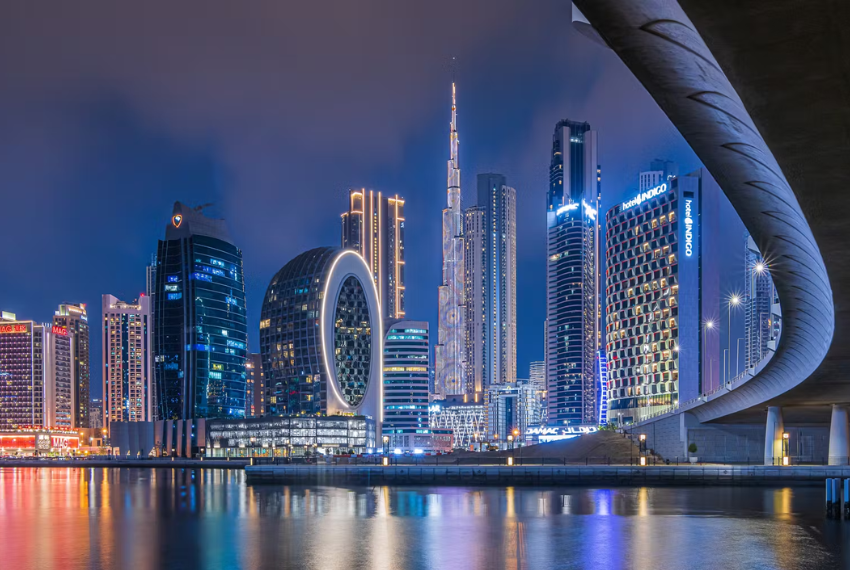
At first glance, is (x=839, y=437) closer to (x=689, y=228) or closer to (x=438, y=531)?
(x=438, y=531)

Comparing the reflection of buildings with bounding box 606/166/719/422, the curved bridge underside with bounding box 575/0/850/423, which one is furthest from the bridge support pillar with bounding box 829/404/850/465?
the reflection of buildings with bounding box 606/166/719/422

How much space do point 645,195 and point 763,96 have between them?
183445 millimetres

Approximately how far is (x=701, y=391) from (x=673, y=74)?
17301 centimetres

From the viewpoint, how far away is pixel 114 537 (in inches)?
1964

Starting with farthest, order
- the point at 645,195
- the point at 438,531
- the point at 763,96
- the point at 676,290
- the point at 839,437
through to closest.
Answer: the point at 645,195 → the point at 676,290 → the point at 839,437 → the point at 438,531 → the point at 763,96

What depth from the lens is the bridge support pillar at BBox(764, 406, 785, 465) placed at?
94625mm

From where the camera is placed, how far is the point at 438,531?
4928cm

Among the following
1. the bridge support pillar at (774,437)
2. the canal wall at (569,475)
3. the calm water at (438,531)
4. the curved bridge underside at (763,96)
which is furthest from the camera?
the bridge support pillar at (774,437)

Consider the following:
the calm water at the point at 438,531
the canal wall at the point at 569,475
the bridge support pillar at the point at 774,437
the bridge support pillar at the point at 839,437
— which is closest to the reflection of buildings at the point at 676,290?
the bridge support pillar at the point at 774,437

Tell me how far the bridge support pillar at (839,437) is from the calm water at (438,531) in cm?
1137

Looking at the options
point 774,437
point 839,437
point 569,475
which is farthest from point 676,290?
point 569,475

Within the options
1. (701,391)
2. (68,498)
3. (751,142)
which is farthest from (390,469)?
(701,391)

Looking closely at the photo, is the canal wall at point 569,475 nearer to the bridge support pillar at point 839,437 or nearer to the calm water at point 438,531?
the bridge support pillar at point 839,437

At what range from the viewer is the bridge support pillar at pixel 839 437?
8750cm
